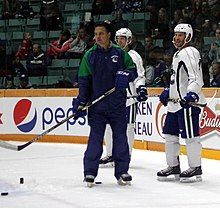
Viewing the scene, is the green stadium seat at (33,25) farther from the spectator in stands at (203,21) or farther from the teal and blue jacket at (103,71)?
the teal and blue jacket at (103,71)

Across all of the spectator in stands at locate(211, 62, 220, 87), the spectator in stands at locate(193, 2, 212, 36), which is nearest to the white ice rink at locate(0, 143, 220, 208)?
the spectator in stands at locate(211, 62, 220, 87)

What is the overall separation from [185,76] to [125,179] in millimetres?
1063

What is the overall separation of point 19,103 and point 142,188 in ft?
16.5

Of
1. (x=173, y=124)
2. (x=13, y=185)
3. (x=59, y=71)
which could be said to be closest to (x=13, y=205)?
(x=13, y=185)

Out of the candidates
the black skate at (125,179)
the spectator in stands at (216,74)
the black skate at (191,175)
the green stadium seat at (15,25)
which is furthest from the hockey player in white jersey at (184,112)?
the green stadium seat at (15,25)

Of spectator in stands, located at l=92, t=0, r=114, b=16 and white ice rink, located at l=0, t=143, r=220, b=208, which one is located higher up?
spectator in stands, located at l=92, t=0, r=114, b=16

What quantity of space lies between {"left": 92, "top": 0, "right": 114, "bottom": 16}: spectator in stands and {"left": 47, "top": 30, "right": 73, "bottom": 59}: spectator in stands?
0.61 m

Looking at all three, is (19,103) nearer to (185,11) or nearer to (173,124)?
(185,11)

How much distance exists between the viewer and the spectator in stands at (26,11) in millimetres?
11992

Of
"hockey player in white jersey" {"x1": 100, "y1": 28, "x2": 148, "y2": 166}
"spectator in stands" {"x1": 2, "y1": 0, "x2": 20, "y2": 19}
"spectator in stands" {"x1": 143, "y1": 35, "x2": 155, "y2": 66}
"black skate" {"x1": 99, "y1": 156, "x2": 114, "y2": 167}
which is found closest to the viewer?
"hockey player in white jersey" {"x1": 100, "y1": 28, "x2": 148, "y2": 166}

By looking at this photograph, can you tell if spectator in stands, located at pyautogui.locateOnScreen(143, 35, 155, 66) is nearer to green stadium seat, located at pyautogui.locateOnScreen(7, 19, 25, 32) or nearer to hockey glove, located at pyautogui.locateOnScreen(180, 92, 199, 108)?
green stadium seat, located at pyautogui.locateOnScreen(7, 19, 25, 32)

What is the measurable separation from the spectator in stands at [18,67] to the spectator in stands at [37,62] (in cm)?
10

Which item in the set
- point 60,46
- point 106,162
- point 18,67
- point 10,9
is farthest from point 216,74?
point 10,9

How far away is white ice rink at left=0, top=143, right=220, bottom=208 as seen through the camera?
5008 millimetres
